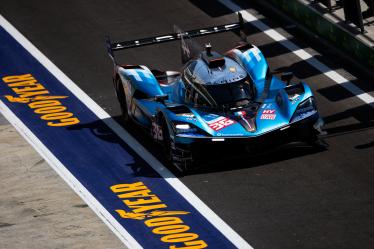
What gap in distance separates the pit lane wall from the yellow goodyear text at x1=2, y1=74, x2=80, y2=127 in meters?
6.77

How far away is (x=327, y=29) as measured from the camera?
27406mm

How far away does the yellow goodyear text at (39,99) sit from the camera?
78.5 ft

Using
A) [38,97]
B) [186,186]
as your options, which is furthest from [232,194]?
[38,97]

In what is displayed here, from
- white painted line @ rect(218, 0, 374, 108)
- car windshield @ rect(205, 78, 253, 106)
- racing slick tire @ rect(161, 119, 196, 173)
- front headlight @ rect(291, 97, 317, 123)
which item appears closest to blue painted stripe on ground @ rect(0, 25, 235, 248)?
racing slick tire @ rect(161, 119, 196, 173)

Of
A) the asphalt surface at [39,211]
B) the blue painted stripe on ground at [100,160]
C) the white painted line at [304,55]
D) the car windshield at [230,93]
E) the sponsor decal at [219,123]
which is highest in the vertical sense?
the car windshield at [230,93]

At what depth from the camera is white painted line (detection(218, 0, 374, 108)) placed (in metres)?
24.5

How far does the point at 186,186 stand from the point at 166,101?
2.90 meters

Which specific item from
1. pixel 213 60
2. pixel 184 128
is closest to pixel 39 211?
pixel 184 128

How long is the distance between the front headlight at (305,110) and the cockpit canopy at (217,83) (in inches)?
44.5

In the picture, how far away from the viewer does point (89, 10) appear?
100 ft

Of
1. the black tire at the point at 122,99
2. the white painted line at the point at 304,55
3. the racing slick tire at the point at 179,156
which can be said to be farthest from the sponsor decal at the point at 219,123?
the white painted line at the point at 304,55

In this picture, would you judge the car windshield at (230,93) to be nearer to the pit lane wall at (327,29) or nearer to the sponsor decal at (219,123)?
the sponsor decal at (219,123)

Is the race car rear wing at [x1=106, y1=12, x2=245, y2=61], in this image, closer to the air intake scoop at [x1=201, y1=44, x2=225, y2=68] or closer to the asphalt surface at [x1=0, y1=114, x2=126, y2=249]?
the air intake scoop at [x1=201, y1=44, x2=225, y2=68]

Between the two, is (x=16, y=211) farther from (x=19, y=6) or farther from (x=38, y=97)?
(x=19, y=6)
